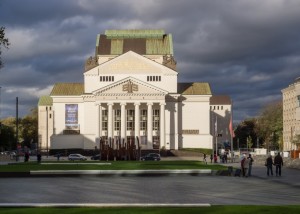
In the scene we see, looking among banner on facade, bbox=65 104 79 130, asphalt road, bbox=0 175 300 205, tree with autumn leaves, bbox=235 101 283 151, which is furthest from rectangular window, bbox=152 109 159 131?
asphalt road, bbox=0 175 300 205

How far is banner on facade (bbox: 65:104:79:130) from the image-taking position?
389ft

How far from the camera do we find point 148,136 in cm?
11431

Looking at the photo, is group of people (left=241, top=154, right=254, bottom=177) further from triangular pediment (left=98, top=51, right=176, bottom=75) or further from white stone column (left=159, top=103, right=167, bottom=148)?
triangular pediment (left=98, top=51, right=176, bottom=75)

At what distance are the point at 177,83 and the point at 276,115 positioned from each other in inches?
1826

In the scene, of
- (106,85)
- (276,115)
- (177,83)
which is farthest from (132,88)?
(276,115)

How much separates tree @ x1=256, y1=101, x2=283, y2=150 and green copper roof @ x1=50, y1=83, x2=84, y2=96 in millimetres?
55021

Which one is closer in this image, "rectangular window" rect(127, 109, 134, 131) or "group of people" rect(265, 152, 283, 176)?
"group of people" rect(265, 152, 283, 176)

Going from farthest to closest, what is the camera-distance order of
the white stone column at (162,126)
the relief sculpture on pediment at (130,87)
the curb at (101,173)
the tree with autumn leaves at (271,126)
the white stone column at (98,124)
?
the tree with autumn leaves at (271,126)
the white stone column at (98,124)
the white stone column at (162,126)
the relief sculpture on pediment at (130,87)
the curb at (101,173)

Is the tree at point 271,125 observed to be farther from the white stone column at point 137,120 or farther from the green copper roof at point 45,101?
the green copper roof at point 45,101

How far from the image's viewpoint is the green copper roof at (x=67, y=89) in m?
120

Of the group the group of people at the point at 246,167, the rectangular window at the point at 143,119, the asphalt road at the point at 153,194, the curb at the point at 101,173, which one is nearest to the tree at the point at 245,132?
the rectangular window at the point at 143,119

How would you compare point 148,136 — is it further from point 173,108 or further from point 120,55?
point 120,55

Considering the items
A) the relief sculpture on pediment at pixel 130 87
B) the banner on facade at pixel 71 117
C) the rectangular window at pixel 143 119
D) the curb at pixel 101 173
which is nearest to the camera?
the curb at pixel 101 173

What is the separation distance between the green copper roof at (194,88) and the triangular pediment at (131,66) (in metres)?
5.24
